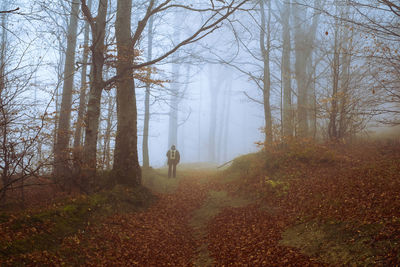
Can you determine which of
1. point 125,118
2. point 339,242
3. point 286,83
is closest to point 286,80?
point 286,83

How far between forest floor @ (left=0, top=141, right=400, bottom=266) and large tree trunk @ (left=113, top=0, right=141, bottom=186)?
2.53 feet

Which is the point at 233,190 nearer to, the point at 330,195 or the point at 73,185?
the point at 330,195

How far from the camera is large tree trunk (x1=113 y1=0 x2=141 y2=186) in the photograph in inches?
349

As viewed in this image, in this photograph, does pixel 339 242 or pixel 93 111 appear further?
pixel 93 111

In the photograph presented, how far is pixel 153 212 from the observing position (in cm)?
810

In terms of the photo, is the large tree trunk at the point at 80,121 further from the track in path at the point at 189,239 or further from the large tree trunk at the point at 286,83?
the large tree trunk at the point at 286,83

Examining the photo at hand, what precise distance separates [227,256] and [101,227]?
2.94 m

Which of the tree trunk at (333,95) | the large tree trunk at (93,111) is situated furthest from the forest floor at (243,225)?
the tree trunk at (333,95)

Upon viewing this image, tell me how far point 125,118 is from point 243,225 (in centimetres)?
528

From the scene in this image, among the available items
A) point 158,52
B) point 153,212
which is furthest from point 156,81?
point 158,52

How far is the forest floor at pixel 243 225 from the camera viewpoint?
4.29 m

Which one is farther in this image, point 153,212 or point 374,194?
point 153,212

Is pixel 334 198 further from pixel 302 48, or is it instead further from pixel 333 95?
pixel 302 48

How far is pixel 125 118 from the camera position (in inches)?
357
